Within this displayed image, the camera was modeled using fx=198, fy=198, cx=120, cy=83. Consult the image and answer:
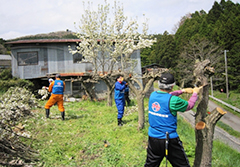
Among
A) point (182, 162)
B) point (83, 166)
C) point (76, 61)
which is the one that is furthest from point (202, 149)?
point (76, 61)

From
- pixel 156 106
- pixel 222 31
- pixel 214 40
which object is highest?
pixel 222 31

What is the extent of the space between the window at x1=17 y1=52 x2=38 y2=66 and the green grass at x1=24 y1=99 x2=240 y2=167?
12.0 m

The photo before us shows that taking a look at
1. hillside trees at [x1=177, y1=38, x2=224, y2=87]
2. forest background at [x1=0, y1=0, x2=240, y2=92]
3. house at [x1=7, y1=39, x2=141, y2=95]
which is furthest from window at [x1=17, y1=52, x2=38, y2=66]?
hillside trees at [x1=177, y1=38, x2=224, y2=87]

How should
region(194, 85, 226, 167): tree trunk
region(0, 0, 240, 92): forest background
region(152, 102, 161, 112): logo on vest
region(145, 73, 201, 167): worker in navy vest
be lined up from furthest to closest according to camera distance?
region(0, 0, 240, 92): forest background
region(194, 85, 226, 167): tree trunk
region(152, 102, 161, 112): logo on vest
region(145, 73, 201, 167): worker in navy vest

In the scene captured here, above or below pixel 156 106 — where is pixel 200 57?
above

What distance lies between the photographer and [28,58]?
1858cm

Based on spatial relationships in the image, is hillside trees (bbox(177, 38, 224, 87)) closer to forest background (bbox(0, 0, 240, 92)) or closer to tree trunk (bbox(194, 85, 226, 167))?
forest background (bbox(0, 0, 240, 92))

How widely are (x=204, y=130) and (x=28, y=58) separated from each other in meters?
18.3

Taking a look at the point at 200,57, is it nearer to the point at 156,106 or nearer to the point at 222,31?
the point at 222,31

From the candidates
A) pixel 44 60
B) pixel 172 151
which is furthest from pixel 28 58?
pixel 172 151

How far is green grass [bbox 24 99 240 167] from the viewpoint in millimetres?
5109

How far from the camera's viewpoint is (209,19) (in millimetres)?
36062

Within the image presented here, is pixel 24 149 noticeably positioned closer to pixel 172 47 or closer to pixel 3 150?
pixel 3 150

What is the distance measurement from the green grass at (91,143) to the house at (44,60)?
36.1ft
